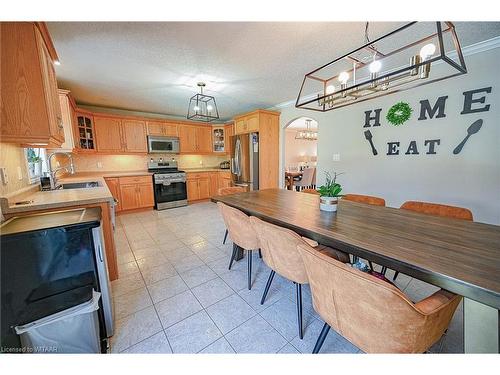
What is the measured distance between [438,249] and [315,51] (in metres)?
2.23

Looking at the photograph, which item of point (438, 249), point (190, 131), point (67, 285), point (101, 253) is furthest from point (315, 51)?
point (190, 131)

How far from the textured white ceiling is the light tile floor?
2409 mm

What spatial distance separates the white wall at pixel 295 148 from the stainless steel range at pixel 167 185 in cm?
459

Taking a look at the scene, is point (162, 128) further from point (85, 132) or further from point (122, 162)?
point (85, 132)

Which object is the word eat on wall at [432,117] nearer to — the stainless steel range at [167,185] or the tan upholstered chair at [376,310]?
the tan upholstered chair at [376,310]

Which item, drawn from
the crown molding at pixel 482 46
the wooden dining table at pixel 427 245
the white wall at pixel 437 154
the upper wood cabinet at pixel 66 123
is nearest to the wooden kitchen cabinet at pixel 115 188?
the upper wood cabinet at pixel 66 123

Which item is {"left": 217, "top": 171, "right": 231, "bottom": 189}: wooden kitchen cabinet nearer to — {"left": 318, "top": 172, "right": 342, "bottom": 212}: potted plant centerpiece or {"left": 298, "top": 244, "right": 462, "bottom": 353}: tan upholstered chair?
{"left": 318, "top": 172, "right": 342, "bottom": 212}: potted plant centerpiece

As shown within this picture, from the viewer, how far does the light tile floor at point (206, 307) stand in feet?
4.40

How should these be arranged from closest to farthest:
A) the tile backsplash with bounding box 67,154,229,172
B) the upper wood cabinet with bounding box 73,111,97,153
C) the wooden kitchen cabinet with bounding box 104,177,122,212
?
1. the upper wood cabinet with bounding box 73,111,97,153
2. the wooden kitchen cabinet with bounding box 104,177,122,212
3. the tile backsplash with bounding box 67,154,229,172

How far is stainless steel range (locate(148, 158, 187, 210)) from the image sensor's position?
4844mm

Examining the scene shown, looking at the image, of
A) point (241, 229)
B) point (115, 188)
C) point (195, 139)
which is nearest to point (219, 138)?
point (195, 139)

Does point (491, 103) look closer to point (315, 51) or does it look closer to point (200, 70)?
point (315, 51)

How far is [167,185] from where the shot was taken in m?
4.93

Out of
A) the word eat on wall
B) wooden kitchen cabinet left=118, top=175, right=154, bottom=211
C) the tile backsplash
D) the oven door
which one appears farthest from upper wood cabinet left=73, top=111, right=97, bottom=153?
the word eat on wall
